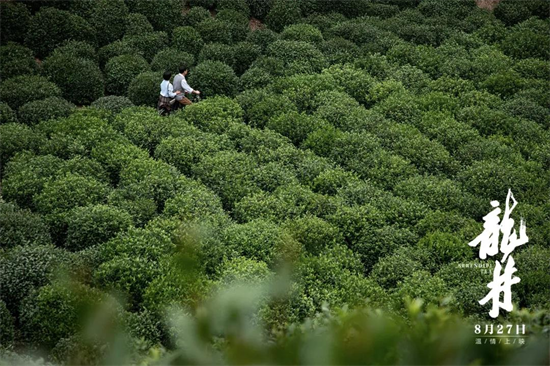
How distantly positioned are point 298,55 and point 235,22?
84.3 inches

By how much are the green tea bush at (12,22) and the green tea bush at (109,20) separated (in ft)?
4.37

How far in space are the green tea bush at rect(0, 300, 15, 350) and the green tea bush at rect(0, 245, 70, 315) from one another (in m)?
0.32

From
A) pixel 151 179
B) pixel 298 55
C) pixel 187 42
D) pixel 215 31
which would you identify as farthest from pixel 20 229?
pixel 215 31

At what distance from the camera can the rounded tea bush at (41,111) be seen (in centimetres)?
1055

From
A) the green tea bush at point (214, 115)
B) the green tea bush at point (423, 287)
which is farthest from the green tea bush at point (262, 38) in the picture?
the green tea bush at point (423, 287)

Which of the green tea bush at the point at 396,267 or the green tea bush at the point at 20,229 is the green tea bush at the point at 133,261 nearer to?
the green tea bush at the point at 20,229

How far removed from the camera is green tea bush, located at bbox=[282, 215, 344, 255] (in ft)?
26.5

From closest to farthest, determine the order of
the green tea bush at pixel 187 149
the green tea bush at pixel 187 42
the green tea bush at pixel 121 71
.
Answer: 1. the green tea bush at pixel 187 149
2. the green tea bush at pixel 121 71
3. the green tea bush at pixel 187 42

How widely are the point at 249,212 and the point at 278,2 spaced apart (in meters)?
7.66

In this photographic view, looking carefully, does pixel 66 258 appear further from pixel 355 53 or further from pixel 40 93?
pixel 355 53

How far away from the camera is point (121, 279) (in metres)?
7.11

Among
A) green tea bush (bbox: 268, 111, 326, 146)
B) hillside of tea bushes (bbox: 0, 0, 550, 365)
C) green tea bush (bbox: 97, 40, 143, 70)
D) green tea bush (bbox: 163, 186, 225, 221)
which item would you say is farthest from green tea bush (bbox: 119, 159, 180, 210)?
green tea bush (bbox: 97, 40, 143, 70)

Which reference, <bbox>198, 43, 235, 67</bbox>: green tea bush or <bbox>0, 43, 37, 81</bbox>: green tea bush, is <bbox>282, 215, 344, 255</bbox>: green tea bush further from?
<bbox>0, 43, 37, 81</bbox>: green tea bush

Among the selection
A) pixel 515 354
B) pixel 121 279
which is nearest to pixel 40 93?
pixel 121 279
